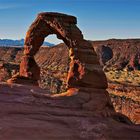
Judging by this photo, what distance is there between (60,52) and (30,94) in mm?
129251

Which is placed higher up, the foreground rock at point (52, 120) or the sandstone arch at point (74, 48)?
the sandstone arch at point (74, 48)

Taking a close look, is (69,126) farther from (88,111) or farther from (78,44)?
(78,44)

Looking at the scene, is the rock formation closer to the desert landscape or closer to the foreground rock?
the desert landscape

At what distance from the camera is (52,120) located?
17.1m

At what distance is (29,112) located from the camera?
→ 17344 millimetres

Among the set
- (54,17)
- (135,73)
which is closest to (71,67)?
(54,17)

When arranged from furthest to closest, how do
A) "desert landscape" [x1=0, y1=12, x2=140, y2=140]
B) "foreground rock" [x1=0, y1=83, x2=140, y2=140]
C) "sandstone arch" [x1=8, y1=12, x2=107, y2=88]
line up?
"sandstone arch" [x1=8, y1=12, x2=107, y2=88] < "desert landscape" [x1=0, y1=12, x2=140, y2=140] < "foreground rock" [x1=0, y1=83, x2=140, y2=140]

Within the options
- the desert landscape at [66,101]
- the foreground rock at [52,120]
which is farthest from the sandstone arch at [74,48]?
the foreground rock at [52,120]

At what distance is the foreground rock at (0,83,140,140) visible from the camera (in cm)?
1559

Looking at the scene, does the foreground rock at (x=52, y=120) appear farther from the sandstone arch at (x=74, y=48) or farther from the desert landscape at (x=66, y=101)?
the sandstone arch at (x=74, y=48)

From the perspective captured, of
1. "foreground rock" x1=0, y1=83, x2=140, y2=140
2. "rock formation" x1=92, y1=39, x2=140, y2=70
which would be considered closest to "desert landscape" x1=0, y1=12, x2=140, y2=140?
"foreground rock" x1=0, y1=83, x2=140, y2=140

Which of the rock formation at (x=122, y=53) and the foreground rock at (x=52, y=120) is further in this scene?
the rock formation at (x=122, y=53)

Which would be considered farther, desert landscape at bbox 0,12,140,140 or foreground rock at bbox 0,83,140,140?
desert landscape at bbox 0,12,140,140

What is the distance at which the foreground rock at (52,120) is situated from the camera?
15594 millimetres
